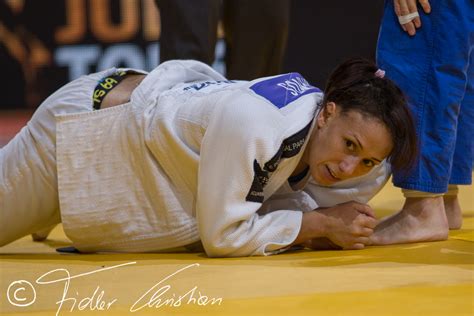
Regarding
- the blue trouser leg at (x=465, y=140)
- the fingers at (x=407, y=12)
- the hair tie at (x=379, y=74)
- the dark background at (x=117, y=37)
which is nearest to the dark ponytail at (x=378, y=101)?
the hair tie at (x=379, y=74)

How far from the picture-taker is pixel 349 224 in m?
2.38

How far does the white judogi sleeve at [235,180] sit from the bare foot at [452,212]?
27.3 inches

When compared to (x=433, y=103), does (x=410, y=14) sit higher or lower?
higher

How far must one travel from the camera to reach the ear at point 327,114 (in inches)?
93.1

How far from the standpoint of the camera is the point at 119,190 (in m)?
2.46

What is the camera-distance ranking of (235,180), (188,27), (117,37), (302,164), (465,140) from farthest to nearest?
(117,37) → (188,27) → (465,140) → (302,164) → (235,180)

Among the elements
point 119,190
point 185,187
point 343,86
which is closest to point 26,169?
Answer: point 119,190

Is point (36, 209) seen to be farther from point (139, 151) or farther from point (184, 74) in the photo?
point (184, 74)

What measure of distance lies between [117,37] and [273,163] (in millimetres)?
2872

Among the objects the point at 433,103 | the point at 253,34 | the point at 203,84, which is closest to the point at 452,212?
the point at 433,103

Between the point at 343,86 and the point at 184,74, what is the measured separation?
21.1 inches

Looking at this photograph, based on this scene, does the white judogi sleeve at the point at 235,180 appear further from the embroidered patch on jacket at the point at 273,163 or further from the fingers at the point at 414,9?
the fingers at the point at 414,9

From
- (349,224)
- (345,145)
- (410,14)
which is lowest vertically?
(349,224)

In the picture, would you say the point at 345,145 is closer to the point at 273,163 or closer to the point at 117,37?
the point at 273,163
